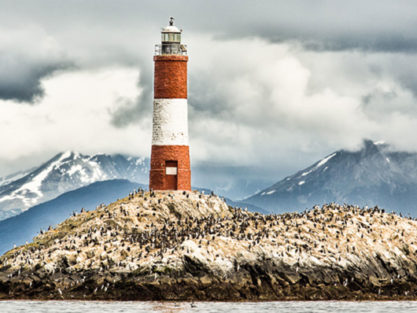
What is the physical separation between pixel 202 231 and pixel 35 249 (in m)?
→ 16.6

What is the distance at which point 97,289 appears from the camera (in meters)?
84.4

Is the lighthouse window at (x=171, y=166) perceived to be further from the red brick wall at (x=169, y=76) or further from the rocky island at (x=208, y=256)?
the red brick wall at (x=169, y=76)

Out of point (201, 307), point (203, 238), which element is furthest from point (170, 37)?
point (201, 307)

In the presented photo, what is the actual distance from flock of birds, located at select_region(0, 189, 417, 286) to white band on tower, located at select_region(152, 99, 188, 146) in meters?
5.58

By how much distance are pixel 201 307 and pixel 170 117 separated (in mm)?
28020

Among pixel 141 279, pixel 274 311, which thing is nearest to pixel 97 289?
pixel 141 279

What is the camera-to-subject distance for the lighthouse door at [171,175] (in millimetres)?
101062

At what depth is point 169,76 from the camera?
3932 inches

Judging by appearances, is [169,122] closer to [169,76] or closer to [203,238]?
[169,76]

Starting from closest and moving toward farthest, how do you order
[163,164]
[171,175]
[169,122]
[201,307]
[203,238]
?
[201,307], [203,238], [169,122], [163,164], [171,175]

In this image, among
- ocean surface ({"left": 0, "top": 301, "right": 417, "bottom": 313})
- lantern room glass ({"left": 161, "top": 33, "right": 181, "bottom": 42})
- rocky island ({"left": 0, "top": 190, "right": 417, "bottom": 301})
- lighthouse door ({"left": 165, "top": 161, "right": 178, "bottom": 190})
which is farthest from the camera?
lantern room glass ({"left": 161, "top": 33, "right": 181, "bottom": 42})

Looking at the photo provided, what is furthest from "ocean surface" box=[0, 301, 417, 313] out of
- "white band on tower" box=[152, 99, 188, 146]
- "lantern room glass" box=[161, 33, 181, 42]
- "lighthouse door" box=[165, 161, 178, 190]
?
"lantern room glass" box=[161, 33, 181, 42]

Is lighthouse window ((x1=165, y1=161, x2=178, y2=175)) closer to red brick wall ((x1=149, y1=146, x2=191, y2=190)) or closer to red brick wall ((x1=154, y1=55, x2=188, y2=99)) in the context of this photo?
red brick wall ((x1=149, y1=146, x2=191, y2=190))

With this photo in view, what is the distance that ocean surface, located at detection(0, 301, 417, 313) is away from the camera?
7550 centimetres
